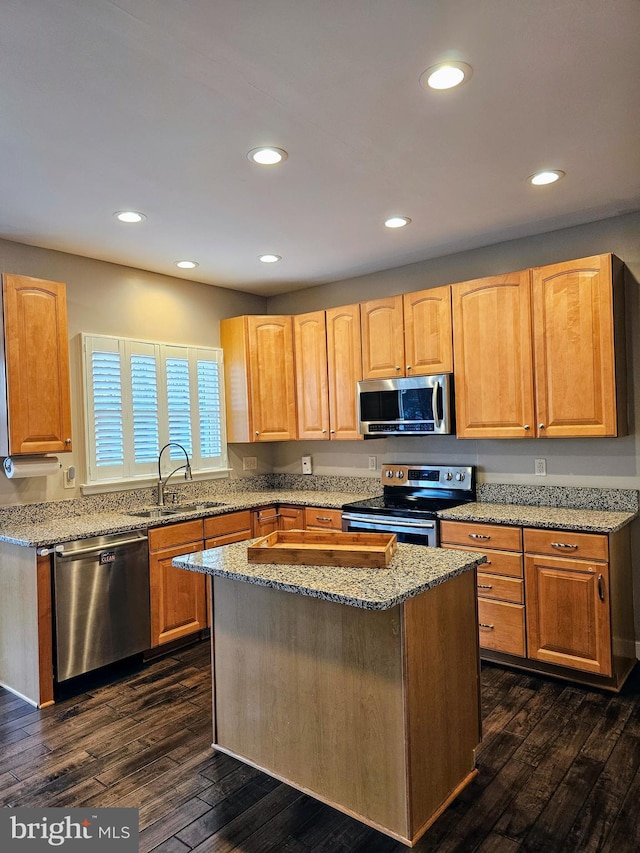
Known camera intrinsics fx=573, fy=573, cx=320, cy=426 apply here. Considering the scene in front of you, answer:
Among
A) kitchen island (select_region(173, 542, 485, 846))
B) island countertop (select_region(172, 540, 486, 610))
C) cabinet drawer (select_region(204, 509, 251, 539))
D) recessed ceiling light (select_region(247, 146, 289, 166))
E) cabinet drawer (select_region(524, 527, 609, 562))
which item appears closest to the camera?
island countertop (select_region(172, 540, 486, 610))

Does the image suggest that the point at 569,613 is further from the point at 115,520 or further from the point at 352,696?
the point at 115,520

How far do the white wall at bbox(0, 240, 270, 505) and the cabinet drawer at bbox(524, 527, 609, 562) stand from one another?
104 inches

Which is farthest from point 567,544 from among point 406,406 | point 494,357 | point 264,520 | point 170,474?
point 170,474

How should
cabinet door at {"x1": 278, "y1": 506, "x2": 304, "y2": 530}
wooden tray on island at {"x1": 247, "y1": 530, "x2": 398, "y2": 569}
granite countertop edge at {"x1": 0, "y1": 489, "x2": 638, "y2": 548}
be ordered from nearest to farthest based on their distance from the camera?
wooden tray on island at {"x1": 247, "y1": 530, "x2": 398, "y2": 569}, granite countertop edge at {"x1": 0, "y1": 489, "x2": 638, "y2": 548}, cabinet door at {"x1": 278, "y1": 506, "x2": 304, "y2": 530}

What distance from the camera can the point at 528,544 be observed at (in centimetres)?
320

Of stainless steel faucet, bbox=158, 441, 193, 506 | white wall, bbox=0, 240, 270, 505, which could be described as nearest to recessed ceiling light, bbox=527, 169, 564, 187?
white wall, bbox=0, 240, 270, 505

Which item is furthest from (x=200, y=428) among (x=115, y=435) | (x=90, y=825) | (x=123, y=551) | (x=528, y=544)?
(x=90, y=825)

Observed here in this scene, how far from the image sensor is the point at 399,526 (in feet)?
12.1

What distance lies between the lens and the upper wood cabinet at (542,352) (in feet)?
10.4

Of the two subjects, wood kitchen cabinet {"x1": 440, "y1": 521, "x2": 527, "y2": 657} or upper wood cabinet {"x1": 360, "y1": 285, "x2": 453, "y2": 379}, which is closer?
wood kitchen cabinet {"x1": 440, "y1": 521, "x2": 527, "y2": 657}

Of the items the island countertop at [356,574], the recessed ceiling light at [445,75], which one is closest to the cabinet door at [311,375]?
the island countertop at [356,574]

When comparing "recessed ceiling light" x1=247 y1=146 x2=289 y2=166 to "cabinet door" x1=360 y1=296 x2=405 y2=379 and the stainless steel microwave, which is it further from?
the stainless steel microwave

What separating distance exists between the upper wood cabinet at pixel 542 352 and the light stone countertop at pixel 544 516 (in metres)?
0.46

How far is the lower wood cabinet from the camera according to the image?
2.97 meters
